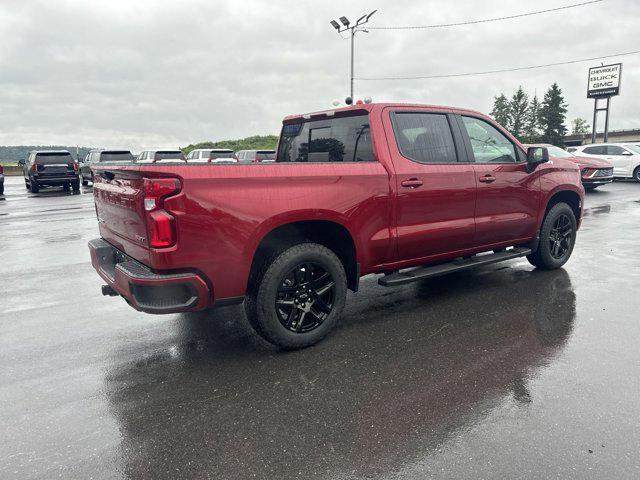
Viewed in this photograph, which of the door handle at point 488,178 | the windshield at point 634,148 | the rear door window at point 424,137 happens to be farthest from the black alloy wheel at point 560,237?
the windshield at point 634,148

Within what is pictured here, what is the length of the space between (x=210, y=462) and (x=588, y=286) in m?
4.76

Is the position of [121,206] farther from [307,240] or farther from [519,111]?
[519,111]

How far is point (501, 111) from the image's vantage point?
121m

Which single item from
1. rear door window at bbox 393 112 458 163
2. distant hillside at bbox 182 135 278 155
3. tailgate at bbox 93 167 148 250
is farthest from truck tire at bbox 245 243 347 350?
distant hillside at bbox 182 135 278 155

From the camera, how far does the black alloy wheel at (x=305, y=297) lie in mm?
3754

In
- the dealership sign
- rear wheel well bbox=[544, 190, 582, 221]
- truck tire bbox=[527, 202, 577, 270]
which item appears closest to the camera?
truck tire bbox=[527, 202, 577, 270]

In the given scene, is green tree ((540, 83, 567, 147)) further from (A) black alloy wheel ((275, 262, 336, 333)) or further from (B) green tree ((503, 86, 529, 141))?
(A) black alloy wheel ((275, 262, 336, 333))

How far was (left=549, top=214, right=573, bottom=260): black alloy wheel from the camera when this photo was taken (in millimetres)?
6125

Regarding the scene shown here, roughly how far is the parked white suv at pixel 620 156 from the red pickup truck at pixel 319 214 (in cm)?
1865

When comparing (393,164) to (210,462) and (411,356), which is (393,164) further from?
(210,462)

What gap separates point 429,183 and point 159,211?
2.47m

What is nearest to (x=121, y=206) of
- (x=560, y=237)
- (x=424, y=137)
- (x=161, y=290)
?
(x=161, y=290)

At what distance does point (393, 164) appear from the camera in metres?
4.23

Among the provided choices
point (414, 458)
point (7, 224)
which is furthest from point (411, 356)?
point (7, 224)
